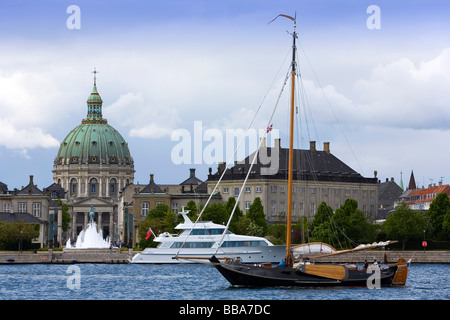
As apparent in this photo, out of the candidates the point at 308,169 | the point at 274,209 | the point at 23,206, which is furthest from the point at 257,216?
the point at 23,206

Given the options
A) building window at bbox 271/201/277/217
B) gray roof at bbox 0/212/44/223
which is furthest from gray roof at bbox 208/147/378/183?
gray roof at bbox 0/212/44/223

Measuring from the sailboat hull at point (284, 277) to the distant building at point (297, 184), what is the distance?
95.5 metres

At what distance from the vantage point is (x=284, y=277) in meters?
73.6

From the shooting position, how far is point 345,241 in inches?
5428

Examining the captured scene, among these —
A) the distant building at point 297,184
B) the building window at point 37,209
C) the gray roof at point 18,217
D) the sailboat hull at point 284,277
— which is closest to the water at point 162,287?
the sailboat hull at point 284,277

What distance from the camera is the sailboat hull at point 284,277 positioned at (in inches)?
2901

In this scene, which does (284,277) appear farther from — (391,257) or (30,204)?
(30,204)

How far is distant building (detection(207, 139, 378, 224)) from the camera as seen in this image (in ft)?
583

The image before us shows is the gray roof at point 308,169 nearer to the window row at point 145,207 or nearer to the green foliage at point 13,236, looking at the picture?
the window row at point 145,207

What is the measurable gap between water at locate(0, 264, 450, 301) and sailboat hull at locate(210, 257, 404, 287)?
1.50ft

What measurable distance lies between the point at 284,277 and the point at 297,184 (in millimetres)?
99618
